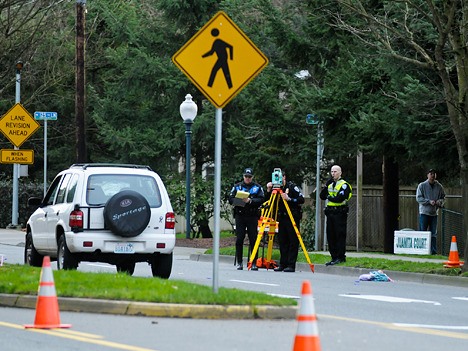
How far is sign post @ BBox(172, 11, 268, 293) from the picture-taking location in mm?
13859

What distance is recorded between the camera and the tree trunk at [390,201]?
3098 cm

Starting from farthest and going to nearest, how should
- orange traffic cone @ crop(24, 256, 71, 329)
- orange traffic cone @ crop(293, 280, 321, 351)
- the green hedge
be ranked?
1. the green hedge
2. orange traffic cone @ crop(24, 256, 71, 329)
3. orange traffic cone @ crop(293, 280, 321, 351)

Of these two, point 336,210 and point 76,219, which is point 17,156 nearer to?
point 336,210

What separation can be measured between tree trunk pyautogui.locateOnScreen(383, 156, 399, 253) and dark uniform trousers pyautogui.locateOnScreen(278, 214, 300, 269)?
7689 mm

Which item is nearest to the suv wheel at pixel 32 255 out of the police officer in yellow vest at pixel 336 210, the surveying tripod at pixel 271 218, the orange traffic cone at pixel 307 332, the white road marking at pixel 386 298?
the surveying tripod at pixel 271 218

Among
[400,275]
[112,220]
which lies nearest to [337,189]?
[400,275]

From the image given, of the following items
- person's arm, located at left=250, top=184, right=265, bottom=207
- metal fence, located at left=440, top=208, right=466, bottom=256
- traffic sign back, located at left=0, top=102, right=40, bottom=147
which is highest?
traffic sign back, located at left=0, top=102, right=40, bottom=147

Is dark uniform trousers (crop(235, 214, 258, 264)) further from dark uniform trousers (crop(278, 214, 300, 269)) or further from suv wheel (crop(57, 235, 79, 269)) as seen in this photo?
suv wheel (crop(57, 235, 79, 269))

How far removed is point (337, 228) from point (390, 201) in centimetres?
745

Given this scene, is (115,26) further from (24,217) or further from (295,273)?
(295,273)

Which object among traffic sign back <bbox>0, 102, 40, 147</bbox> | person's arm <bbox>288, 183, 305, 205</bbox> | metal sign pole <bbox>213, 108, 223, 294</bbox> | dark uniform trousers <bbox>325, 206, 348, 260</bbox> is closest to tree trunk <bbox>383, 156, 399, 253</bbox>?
dark uniform trousers <bbox>325, 206, 348, 260</bbox>

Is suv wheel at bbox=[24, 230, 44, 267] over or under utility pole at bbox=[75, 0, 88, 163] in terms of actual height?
under

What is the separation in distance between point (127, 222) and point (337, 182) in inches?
253

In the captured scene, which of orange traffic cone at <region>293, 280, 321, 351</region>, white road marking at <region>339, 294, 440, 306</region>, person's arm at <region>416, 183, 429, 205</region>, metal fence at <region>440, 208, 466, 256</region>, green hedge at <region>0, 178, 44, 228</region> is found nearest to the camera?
orange traffic cone at <region>293, 280, 321, 351</region>
